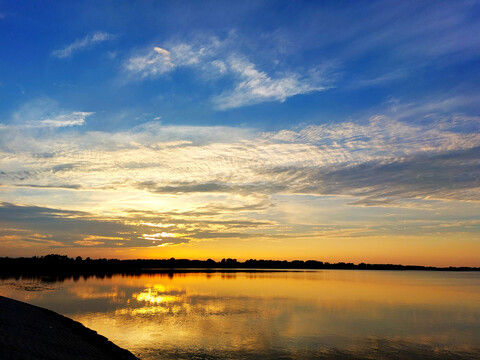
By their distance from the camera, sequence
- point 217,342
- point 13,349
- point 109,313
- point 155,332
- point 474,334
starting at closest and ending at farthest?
1. point 13,349
2. point 217,342
3. point 155,332
4. point 474,334
5. point 109,313

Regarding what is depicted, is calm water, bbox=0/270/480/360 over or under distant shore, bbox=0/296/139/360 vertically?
under

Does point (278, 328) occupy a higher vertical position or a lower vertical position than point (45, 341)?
lower

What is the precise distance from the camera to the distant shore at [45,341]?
53.3ft

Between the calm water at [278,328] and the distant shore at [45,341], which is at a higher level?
the distant shore at [45,341]

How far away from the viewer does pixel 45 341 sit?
19.8 metres

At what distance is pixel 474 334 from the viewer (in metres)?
31.9

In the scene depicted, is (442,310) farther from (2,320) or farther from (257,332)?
(2,320)

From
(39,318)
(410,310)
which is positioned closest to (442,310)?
(410,310)

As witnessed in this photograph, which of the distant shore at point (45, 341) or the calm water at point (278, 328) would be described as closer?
the distant shore at point (45, 341)

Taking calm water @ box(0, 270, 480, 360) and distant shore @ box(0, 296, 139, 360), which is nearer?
distant shore @ box(0, 296, 139, 360)

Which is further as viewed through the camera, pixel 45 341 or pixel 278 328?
pixel 278 328

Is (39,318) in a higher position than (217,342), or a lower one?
higher

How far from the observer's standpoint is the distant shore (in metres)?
16.2

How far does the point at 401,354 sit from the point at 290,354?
7901mm
